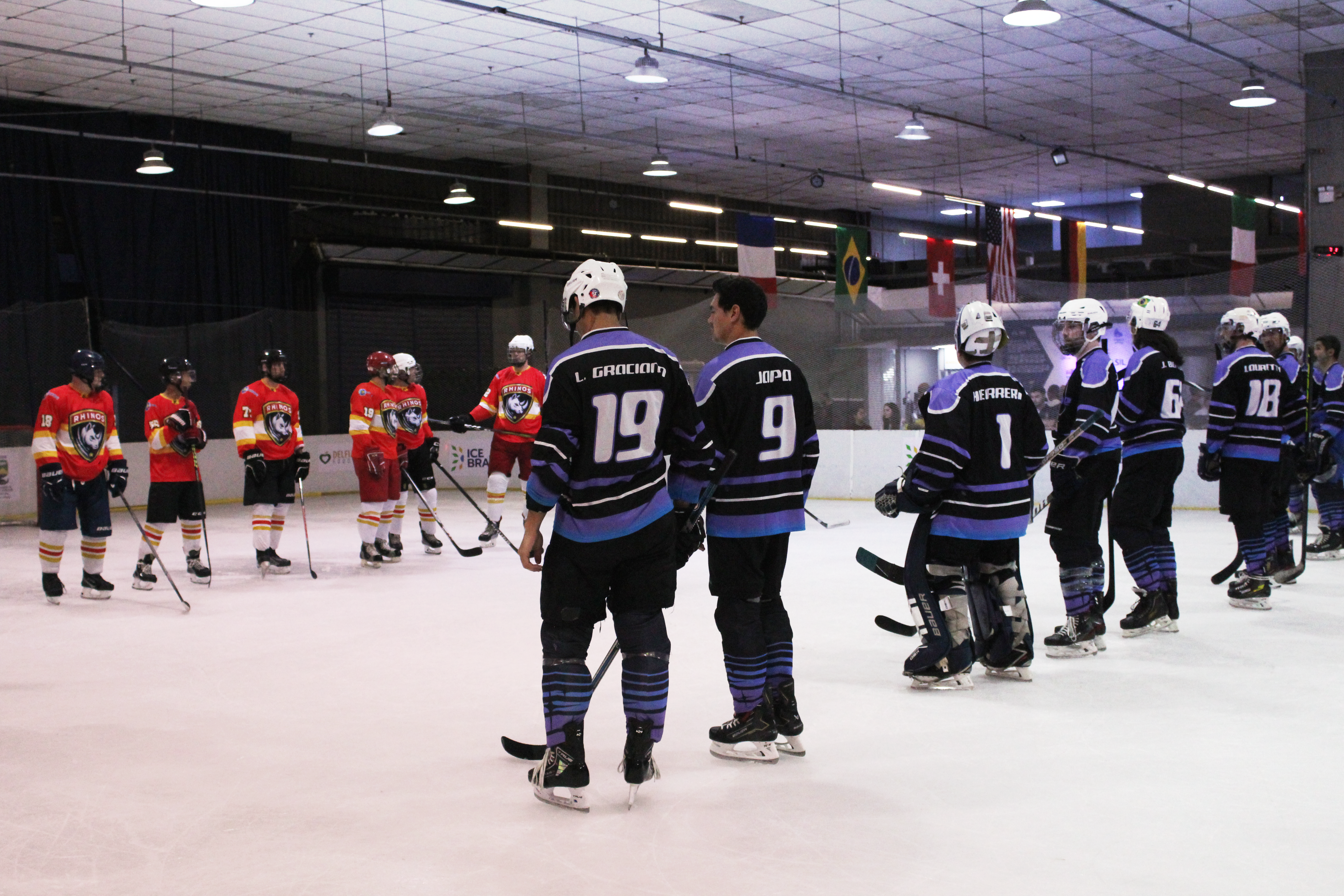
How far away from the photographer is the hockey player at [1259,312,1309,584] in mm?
6742

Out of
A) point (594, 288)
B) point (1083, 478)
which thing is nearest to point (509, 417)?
point (1083, 478)

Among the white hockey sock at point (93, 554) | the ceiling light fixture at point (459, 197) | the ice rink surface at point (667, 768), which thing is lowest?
the ice rink surface at point (667, 768)

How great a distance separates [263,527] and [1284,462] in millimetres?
Result: 6101

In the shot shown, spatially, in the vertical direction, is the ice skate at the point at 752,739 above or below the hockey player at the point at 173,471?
below

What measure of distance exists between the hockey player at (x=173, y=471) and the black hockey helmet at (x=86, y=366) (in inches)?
20.7

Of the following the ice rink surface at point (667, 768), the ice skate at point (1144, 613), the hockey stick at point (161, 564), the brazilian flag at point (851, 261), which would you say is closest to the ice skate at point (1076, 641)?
the ice rink surface at point (667, 768)

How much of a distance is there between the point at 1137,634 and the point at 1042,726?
1725 mm

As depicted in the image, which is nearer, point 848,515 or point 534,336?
point 848,515

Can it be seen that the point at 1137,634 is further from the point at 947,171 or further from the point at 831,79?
the point at 947,171

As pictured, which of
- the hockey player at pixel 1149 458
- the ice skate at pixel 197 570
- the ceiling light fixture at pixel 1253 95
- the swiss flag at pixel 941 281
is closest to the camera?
the hockey player at pixel 1149 458

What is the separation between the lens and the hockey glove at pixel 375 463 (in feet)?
27.5

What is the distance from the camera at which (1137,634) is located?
555 cm

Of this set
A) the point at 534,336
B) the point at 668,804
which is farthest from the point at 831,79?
the point at 668,804

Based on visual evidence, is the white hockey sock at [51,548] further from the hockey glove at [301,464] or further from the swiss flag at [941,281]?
the swiss flag at [941,281]
